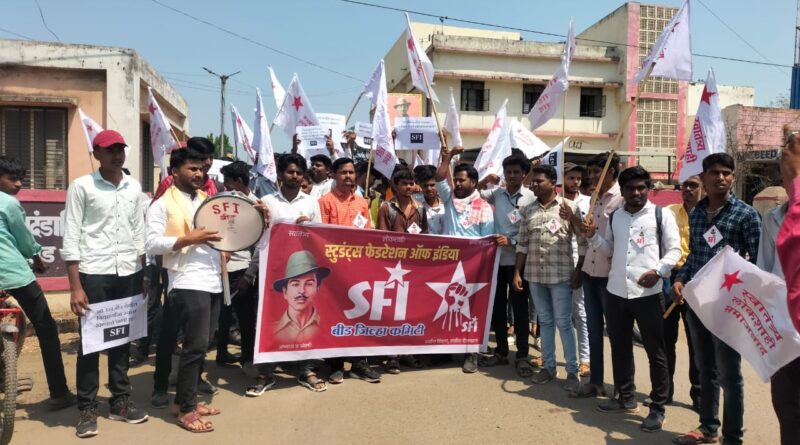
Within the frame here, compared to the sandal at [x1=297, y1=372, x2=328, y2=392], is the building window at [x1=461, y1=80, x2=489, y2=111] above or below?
above

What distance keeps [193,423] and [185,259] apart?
3.84 ft

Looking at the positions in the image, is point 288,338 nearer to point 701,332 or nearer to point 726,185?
point 701,332

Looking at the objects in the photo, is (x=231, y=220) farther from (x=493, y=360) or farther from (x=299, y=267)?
(x=493, y=360)

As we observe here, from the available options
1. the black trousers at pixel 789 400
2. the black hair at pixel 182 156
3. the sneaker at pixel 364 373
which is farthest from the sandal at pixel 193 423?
the black trousers at pixel 789 400

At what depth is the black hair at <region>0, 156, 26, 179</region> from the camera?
4398 mm

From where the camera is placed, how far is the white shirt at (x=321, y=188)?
6.75m

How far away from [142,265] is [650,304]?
12.7 feet

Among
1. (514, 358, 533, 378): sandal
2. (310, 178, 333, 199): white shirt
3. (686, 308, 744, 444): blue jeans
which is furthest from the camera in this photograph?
(310, 178, 333, 199): white shirt

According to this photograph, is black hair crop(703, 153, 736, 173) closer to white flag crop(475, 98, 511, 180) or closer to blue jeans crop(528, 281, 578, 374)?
blue jeans crop(528, 281, 578, 374)

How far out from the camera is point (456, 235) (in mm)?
5508

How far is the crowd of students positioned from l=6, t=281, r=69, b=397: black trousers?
0.01 metres

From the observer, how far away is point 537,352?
6.19m

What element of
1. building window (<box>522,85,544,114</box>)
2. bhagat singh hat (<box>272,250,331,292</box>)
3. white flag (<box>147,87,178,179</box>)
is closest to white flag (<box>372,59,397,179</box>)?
bhagat singh hat (<box>272,250,331,292</box>)

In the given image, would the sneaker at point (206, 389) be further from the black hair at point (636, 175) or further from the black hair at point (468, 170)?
A: the black hair at point (636, 175)
